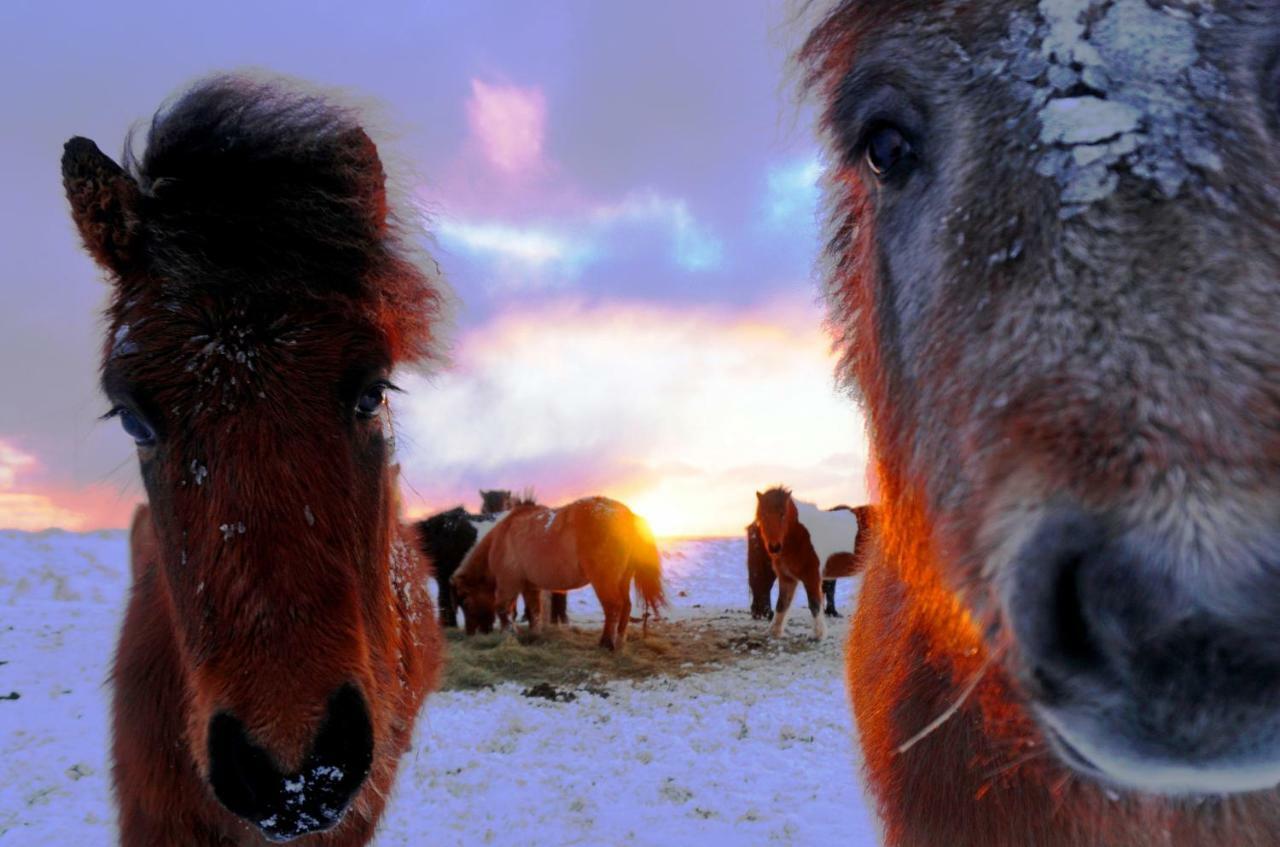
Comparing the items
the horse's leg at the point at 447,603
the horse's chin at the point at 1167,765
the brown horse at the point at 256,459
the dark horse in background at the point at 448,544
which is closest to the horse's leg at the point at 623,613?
the dark horse in background at the point at 448,544

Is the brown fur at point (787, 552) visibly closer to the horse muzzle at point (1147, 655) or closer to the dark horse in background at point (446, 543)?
the dark horse in background at point (446, 543)

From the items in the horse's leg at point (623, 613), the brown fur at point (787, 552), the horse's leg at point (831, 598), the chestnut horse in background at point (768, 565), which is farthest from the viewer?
the horse's leg at point (831, 598)

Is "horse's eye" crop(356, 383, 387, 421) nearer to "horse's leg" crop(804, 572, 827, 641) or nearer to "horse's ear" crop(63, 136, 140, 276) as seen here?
"horse's ear" crop(63, 136, 140, 276)

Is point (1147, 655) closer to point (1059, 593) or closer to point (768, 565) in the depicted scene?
point (1059, 593)

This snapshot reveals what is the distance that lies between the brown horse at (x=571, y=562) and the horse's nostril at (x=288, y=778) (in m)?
9.45

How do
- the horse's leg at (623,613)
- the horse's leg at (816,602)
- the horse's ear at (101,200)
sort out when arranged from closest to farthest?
the horse's ear at (101,200) < the horse's leg at (623,613) < the horse's leg at (816,602)

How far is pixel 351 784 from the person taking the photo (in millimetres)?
1979

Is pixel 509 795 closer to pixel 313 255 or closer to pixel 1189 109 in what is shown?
pixel 313 255

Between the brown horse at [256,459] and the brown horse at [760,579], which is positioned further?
the brown horse at [760,579]

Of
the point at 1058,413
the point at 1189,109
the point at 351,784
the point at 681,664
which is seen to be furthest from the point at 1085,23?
the point at 681,664

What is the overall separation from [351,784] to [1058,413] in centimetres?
188

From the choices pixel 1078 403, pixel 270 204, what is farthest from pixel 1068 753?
pixel 270 204

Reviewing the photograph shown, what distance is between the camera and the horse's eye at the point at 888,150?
1.73 metres

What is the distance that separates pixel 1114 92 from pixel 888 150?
518 millimetres
